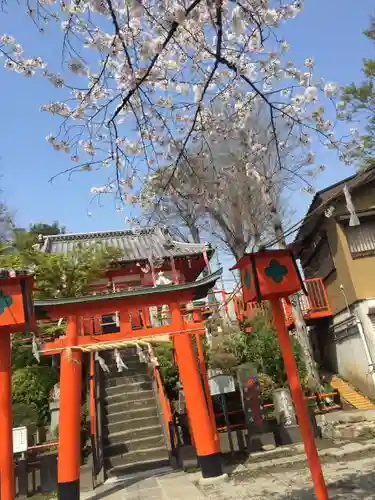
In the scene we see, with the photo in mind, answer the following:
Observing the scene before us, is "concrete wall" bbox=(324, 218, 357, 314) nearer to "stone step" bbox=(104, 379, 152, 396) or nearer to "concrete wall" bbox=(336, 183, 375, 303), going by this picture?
"concrete wall" bbox=(336, 183, 375, 303)

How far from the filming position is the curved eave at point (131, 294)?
30.0 feet

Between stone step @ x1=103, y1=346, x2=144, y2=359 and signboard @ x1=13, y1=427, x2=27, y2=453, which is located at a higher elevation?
stone step @ x1=103, y1=346, x2=144, y2=359

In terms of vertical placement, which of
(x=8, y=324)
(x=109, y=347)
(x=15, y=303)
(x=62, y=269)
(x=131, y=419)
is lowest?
(x=131, y=419)

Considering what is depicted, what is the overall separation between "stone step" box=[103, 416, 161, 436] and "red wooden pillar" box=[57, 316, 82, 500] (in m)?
3.53

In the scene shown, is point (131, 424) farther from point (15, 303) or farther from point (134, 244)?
point (134, 244)

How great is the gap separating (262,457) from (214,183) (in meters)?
6.79

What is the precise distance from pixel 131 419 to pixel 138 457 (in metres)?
1.34

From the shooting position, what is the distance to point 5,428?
19.6ft

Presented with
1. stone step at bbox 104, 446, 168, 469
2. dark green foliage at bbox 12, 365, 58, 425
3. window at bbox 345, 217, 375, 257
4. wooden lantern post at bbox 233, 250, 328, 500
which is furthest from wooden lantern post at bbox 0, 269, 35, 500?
window at bbox 345, 217, 375, 257

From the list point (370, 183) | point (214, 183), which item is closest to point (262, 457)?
point (214, 183)

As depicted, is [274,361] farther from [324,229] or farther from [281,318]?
[281,318]

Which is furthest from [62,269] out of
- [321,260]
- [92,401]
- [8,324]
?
[321,260]

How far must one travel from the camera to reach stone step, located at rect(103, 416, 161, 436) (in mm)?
12227

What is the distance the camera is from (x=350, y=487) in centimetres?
706
